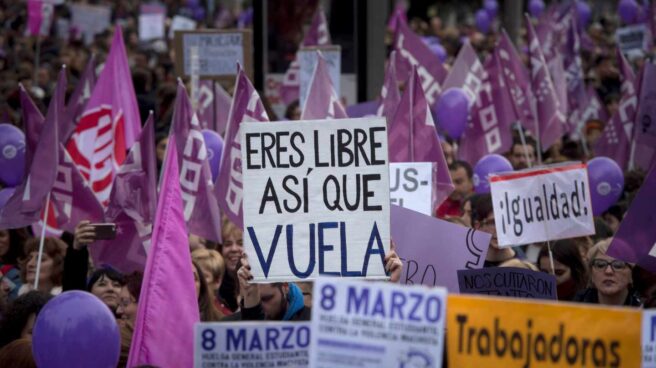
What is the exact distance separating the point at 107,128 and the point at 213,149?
2.89 feet

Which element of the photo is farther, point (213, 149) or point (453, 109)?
point (453, 109)

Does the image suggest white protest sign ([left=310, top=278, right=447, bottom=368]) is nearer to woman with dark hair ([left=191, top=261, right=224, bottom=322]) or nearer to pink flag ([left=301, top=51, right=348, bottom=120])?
woman with dark hair ([left=191, top=261, right=224, bottom=322])

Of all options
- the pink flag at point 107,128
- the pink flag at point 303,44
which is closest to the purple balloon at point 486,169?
the pink flag at point 107,128

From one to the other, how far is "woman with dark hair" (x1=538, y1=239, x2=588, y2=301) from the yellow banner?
3.51 m

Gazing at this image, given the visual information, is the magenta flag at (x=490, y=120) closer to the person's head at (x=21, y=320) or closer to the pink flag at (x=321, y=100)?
the pink flag at (x=321, y=100)

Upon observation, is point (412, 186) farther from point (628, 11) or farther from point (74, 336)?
point (628, 11)

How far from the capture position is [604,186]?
10.6m

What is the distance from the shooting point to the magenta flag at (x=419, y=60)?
1438cm

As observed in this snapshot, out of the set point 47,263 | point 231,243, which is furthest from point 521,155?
point 47,263

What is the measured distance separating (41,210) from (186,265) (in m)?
2.90

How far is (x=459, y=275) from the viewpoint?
266 inches

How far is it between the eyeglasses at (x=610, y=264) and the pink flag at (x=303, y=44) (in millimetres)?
8795

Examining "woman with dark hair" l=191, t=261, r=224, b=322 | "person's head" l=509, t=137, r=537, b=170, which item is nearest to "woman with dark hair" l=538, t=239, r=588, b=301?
"woman with dark hair" l=191, t=261, r=224, b=322

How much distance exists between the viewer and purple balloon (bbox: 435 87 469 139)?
43.7ft
